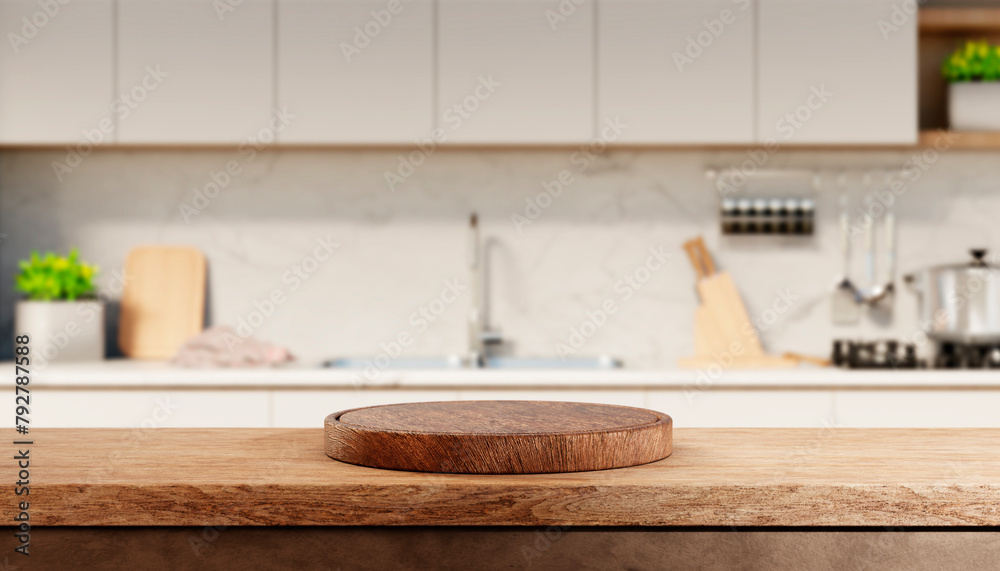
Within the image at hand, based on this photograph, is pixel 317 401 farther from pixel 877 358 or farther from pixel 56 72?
pixel 877 358

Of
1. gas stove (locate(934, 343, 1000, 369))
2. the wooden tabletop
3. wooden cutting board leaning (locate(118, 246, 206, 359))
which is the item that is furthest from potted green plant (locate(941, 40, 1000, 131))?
wooden cutting board leaning (locate(118, 246, 206, 359))

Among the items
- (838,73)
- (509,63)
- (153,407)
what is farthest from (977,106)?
(153,407)

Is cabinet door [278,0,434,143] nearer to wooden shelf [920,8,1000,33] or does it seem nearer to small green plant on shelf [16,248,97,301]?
small green plant on shelf [16,248,97,301]

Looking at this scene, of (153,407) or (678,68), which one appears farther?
(678,68)

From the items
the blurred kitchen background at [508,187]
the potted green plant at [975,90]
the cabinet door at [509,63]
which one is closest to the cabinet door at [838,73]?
the blurred kitchen background at [508,187]

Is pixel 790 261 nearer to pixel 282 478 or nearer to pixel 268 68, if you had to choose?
pixel 268 68

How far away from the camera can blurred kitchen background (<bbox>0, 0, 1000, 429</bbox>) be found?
2.15m

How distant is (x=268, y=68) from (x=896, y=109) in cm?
188

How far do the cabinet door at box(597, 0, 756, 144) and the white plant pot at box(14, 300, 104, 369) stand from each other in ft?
5.57

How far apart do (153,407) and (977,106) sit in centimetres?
264

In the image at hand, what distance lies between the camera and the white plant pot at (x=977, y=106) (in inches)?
101

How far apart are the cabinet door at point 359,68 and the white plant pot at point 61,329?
0.83 metres

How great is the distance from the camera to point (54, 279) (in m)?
2.49

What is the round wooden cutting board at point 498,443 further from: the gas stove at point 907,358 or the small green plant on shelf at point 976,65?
the small green plant on shelf at point 976,65
